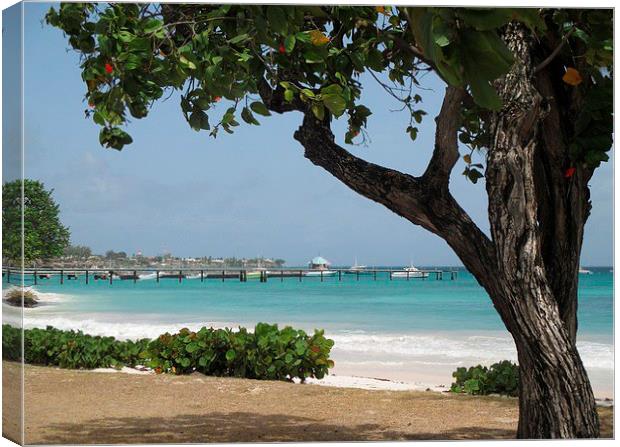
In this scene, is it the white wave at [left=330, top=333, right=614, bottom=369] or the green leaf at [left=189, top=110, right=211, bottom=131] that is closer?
the green leaf at [left=189, top=110, right=211, bottom=131]

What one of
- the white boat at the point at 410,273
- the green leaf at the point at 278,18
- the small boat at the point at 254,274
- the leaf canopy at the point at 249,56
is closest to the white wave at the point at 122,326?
the small boat at the point at 254,274

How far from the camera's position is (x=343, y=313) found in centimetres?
1552

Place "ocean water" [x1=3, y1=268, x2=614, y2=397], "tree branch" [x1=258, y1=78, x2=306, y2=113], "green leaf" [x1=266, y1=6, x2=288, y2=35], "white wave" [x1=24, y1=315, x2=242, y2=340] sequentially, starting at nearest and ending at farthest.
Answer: "green leaf" [x1=266, y1=6, x2=288, y2=35] → "tree branch" [x1=258, y1=78, x2=306, y2=113] → "ocean water" [x1=3, y1=268, x2=614, y2=397] → "white wave" [x1=24, y1=315, x2=242, y2=340]

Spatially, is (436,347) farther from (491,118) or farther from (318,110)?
(318,110)

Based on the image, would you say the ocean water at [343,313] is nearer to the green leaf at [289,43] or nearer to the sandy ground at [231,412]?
the sandy ground at [231,412]

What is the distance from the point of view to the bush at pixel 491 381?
220 inches

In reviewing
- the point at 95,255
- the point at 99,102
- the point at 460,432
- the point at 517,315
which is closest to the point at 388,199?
the point at 517,315

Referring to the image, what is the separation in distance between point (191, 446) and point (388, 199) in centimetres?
134

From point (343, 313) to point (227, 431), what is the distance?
36.9ft

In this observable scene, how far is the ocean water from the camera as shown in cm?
1063

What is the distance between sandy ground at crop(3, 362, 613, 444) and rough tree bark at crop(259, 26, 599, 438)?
1.91ft

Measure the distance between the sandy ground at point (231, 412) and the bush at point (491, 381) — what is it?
10.8 inches

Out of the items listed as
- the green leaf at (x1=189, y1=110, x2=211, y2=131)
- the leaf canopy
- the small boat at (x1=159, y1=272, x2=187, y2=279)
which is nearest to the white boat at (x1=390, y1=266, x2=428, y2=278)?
the small boat at (x1=159, y1=272, x2=187, y2=279)

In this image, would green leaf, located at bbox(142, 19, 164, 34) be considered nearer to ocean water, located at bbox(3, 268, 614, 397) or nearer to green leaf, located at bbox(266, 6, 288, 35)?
green leaf, located at bbox(266, 6, 288, 35)
